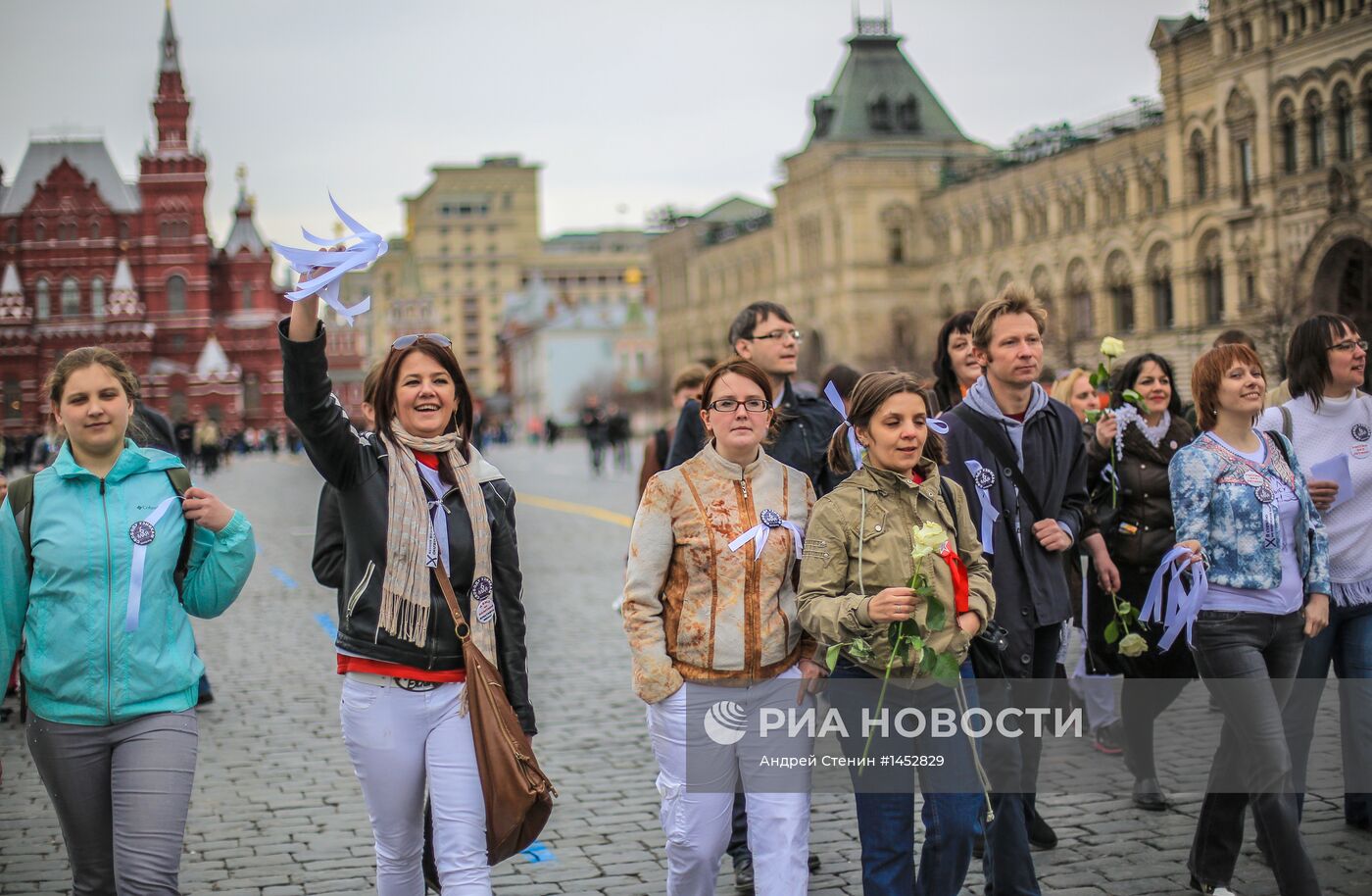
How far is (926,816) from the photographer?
4820mm

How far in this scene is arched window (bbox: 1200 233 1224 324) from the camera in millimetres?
50719

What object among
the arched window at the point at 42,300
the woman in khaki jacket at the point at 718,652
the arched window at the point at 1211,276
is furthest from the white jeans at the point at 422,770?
the arched window at the point at 42,300

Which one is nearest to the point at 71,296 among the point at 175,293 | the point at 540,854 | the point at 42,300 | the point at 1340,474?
the point at 42,300

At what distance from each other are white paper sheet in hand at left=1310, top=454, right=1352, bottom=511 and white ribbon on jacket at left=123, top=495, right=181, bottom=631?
4.54 metres

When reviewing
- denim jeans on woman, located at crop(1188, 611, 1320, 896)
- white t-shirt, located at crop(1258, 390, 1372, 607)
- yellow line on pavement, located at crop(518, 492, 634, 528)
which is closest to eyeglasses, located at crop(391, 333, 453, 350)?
denim jeans on woman, located at crop(1188, 611, 1320, 896)

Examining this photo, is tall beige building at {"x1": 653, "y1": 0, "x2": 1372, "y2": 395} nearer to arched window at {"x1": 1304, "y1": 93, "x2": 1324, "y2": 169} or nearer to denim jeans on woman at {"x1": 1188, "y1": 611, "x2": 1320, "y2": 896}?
arched window at {"x1": 1304, "y1": 93, "x2": 1324, "y2": 169}

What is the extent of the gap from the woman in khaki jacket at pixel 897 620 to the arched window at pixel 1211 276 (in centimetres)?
4869

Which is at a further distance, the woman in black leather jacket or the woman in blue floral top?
the woman in black leather jacket

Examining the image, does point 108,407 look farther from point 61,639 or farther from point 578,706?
point 578,706

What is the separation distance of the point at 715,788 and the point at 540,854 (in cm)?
202

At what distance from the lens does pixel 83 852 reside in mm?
4430

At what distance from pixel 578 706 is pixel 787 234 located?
82696 millimetres

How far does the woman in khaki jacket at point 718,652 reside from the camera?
4.75 meters

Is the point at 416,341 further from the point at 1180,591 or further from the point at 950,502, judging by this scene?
the point at 1180,591
